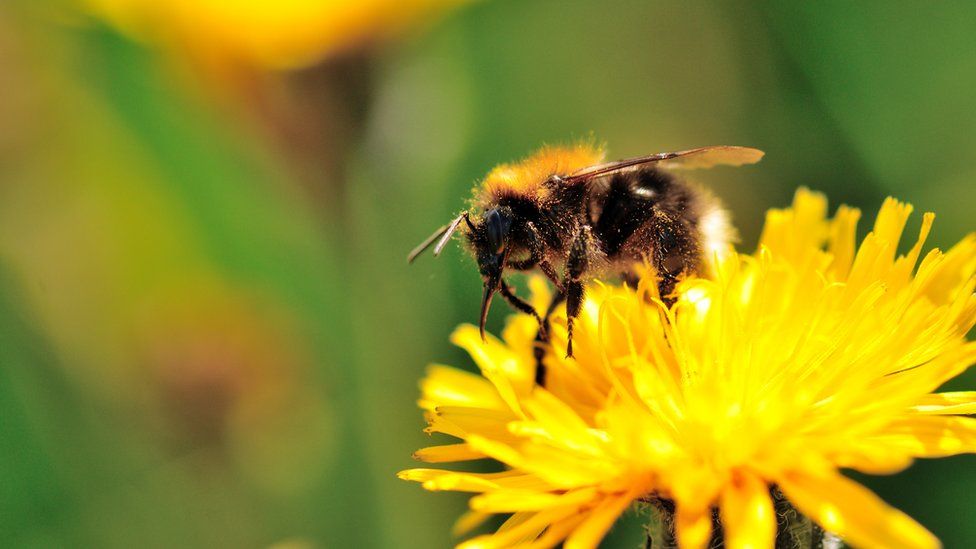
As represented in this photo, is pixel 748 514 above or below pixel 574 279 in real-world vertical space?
below

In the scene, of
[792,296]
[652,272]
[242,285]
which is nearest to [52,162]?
[242,285]

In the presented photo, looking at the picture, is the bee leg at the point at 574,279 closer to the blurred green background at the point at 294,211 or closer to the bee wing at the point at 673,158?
the bee wing at the point at 673,158

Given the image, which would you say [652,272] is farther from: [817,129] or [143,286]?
[143,286]

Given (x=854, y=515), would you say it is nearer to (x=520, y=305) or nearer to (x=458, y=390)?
(x=520, y=305)

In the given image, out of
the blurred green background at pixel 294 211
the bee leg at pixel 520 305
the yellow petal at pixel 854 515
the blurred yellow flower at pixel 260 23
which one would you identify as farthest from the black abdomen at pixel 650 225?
the blurred yellow flower at pixel 260 23

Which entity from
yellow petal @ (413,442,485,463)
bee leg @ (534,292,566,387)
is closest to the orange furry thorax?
bee leg @ (534,292,566,387)

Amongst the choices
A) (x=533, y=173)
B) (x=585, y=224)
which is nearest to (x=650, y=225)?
(x=585, y=224)

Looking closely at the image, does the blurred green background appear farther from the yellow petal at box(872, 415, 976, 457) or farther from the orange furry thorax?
the yellow petal at box(872, 415, 976, 457)
